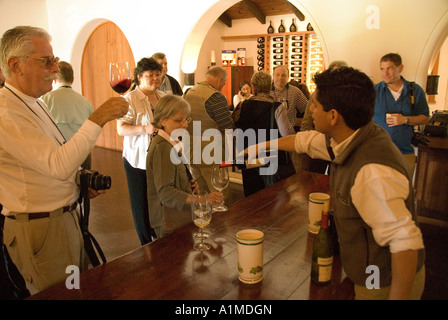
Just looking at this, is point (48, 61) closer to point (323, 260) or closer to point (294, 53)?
point (323, 260)

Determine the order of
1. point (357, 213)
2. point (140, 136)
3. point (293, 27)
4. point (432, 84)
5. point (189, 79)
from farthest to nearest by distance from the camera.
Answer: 1. point (293, 27)
2. point (189, 79)
3. point (432, 84)
4. point (140, 136)
5. point (357, 213)

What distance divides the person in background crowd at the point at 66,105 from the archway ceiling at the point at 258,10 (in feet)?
17.6

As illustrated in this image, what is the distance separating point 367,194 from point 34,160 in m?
1.18

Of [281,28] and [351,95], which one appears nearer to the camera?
[351,95]

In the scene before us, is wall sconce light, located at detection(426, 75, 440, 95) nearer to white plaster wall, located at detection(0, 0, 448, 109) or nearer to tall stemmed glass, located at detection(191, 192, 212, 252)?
white plaster wall, located at detection(0, 0, 448, 109)

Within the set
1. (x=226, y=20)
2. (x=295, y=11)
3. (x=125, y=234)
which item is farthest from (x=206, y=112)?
(x=226, y=20)

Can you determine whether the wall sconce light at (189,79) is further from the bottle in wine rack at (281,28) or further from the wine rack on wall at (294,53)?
the bottle in wine rack at (281,28)

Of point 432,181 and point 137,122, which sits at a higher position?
point 137,122

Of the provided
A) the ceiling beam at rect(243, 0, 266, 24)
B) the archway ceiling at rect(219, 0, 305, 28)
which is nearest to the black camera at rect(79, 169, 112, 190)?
the archway ceiling at rect(219, 0, 305, 28)

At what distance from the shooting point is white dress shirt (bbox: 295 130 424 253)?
0.95m

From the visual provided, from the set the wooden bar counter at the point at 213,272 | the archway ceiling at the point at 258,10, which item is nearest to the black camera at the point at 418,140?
the wooden bar counter at the point at 213,272

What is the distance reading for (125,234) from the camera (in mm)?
3506

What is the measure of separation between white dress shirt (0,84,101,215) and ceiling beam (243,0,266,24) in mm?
7014
